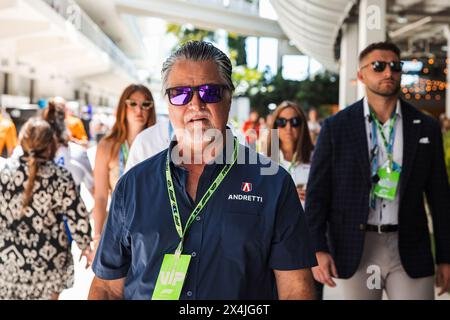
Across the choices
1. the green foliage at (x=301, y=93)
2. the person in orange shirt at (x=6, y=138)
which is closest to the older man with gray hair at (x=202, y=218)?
the person in orange shirt at (x=6, y=138)

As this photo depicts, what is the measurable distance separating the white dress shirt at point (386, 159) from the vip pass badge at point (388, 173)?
0.02 m

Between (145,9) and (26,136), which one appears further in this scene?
(145,9)

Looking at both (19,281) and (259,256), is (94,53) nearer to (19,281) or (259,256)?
(19,281)

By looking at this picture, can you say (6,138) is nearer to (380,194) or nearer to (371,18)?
(371,18)

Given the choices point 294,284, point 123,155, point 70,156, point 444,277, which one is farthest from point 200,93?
point 70,156

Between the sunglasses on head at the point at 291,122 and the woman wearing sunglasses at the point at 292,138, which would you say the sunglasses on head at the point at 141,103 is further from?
the sunglasses on head at the point at 291,122

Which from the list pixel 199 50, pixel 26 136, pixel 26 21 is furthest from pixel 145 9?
pixel 199 50

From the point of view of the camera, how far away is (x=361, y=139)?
3.67m

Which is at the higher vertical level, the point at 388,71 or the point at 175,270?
the point at 388,71

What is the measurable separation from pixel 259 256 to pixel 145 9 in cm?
2868

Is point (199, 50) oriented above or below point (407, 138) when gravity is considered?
above

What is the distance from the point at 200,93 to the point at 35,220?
9.01 ft

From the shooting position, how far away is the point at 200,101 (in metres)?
2.11
